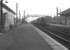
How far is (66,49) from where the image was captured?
11297 millimetres

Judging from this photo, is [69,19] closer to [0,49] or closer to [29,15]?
[0,49]

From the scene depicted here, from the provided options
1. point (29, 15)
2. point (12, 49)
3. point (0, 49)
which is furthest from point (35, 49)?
point (29, 15)

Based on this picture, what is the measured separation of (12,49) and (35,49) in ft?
4.86

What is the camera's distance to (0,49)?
10.9 m

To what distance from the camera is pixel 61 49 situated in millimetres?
11352

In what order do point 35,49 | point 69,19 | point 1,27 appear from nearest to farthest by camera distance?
point 35,49
point 1,27
point 69,19

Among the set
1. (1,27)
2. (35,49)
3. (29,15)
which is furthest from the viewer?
(29,15)

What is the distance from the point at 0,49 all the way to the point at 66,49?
170 inches

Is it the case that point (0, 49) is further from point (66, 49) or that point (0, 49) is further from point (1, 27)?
point (1, 27)

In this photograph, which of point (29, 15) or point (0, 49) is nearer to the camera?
point (0, 49)

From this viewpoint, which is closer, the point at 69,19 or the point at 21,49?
the point at 21,49

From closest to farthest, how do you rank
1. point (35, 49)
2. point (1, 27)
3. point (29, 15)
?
point (35, 49) → point (1, 27) → point (29, 15)

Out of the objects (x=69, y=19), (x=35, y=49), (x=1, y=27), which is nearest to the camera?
(x=35, y=49)

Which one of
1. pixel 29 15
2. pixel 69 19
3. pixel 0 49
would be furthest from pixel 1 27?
pixel 29 15
